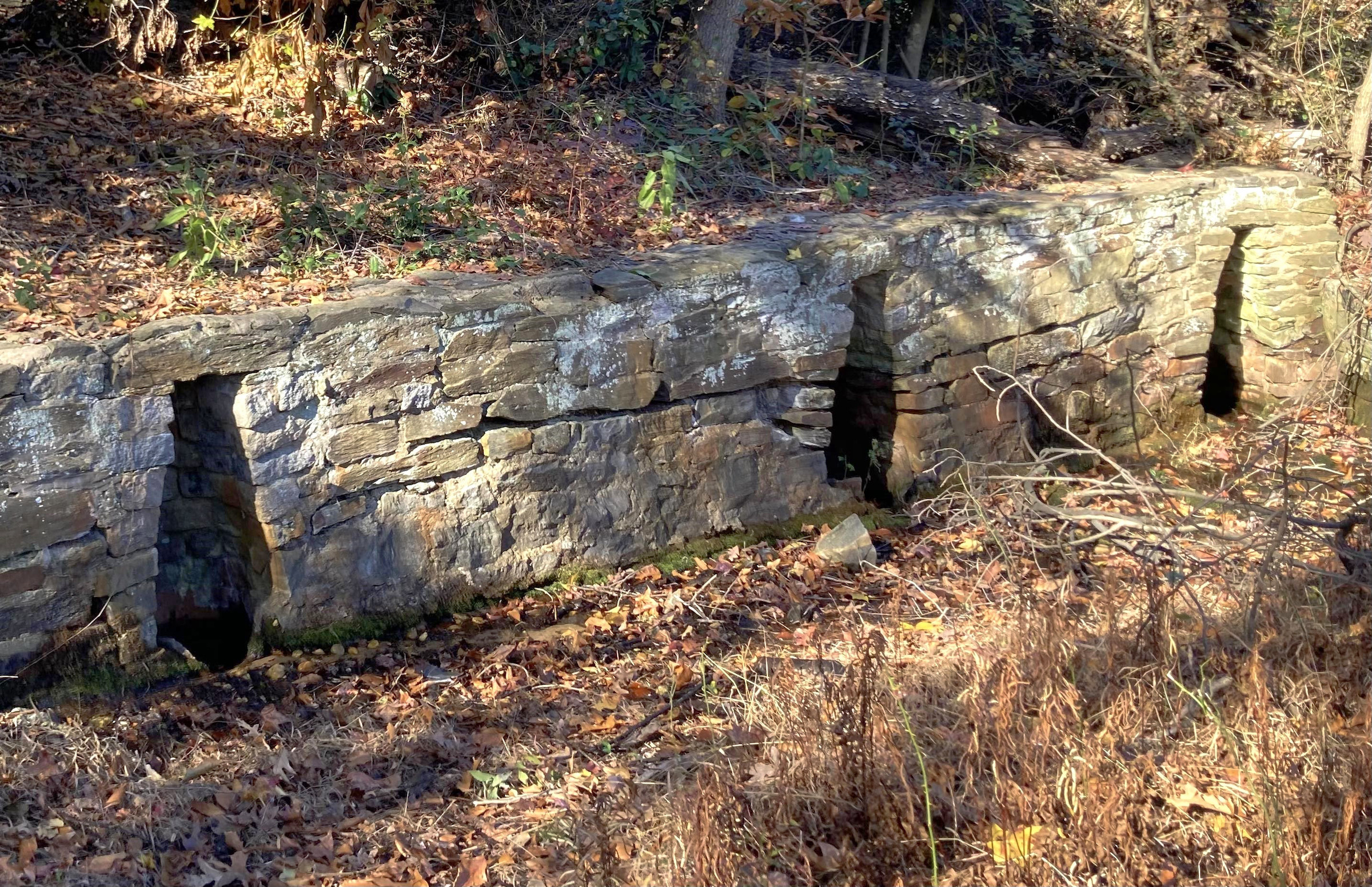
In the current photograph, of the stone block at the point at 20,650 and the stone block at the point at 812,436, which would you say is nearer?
the stone block at the point at 20,650

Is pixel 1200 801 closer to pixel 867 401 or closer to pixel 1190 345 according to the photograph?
pixel 867 401

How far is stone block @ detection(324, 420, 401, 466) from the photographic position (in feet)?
15.6

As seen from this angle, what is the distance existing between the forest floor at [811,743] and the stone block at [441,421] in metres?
0.81

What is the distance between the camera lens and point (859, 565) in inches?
222

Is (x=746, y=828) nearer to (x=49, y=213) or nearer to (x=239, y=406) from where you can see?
(x=239, y=406)

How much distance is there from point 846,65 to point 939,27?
59.8 inches

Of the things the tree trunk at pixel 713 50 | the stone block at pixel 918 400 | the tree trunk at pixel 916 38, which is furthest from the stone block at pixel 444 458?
the tree trunk at pixel 916 38

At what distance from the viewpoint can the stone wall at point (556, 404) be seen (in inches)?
172

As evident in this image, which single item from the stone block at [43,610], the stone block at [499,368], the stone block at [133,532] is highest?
the stone block at [499,368]

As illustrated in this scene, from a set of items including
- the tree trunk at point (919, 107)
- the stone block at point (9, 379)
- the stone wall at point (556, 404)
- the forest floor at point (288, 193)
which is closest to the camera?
the stone block at point (9, 379)

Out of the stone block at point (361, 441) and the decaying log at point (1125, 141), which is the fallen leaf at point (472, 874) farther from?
the decaying log at point (1125, 141)

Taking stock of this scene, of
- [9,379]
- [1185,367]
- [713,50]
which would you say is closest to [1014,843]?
[9,379]

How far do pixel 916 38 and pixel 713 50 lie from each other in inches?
99.5

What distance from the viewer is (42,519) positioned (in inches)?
166
